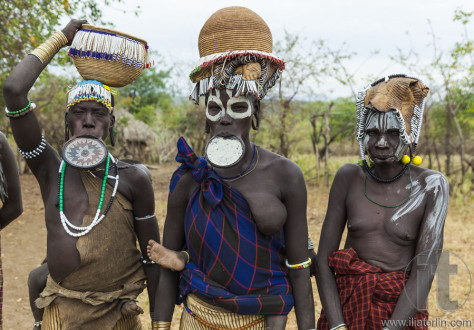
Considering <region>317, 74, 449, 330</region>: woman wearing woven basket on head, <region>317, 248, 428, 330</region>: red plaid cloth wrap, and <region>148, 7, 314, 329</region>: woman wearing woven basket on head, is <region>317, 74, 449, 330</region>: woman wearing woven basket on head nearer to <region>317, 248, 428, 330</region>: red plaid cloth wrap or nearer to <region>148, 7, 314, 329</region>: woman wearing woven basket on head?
<region>317, 248, 428, 330</region>: red plaid cloth wrap

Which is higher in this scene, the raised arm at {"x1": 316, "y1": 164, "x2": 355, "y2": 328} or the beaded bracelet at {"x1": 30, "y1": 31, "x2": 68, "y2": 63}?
the beaded bracelet at {"x1": 30, "y1": 31, "x2": 68, "y2": 63}

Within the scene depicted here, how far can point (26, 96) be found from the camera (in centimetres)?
210

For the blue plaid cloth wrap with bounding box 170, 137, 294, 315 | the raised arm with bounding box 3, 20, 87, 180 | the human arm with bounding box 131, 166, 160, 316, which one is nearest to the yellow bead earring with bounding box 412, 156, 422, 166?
the blue plaid cloth wrap with bounding box 170, 137, 294, 315

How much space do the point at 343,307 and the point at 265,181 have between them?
77 cm

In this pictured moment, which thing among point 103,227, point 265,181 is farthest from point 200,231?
point 103,227

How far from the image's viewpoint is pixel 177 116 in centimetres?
1633

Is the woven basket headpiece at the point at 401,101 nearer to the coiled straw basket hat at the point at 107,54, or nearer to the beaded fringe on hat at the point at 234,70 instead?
the beaded fringe on hat at the point at 234,70

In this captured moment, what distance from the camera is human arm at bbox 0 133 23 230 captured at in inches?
95.8

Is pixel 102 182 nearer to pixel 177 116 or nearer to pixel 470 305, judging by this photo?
pixel 470 305

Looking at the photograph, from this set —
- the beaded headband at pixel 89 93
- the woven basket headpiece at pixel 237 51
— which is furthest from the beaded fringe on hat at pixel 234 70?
the beaded headband at pixel 89 93

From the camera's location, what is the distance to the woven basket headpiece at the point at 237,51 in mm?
2041

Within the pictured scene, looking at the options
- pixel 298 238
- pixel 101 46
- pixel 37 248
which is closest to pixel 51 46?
pixel 101 46

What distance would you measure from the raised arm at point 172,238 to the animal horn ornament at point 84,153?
0.40 meters

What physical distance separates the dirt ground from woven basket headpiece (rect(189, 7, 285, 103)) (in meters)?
2.94
